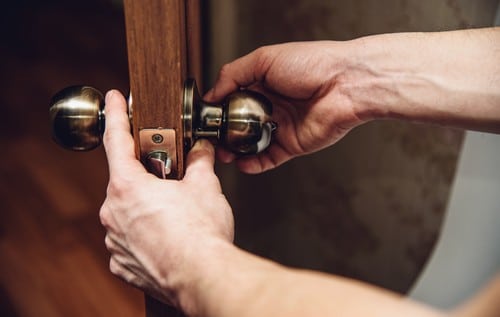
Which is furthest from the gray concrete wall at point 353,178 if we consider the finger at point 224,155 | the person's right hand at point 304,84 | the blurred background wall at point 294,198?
the finger at point 224,155

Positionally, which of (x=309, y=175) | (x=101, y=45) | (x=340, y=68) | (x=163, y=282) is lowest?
(x=101, y=45)

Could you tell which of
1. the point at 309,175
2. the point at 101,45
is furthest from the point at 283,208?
the point at 101,45

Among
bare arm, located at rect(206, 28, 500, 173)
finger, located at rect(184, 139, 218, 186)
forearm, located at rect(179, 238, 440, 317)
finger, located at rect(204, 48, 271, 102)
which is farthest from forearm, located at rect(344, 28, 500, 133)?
forearm, located at rect(179, 238, 440, 317)

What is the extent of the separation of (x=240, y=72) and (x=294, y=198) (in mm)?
375

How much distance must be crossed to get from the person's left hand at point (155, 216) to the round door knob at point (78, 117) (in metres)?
0.02

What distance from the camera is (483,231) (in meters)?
0.77

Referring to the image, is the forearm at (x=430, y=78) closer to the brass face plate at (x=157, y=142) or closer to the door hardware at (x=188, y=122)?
the door hardware at (x=188, y=122)

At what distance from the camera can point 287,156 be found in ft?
2.42

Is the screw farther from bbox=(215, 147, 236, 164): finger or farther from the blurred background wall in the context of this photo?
the blurred background wall

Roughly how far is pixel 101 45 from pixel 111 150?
209cm

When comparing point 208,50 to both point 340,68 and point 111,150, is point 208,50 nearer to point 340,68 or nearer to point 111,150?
point 340,68

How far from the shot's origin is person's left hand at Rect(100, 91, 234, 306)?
0.47 meters

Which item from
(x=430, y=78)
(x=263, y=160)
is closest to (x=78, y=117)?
(x=263, y=160)

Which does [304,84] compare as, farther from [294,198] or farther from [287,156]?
[294,198]
